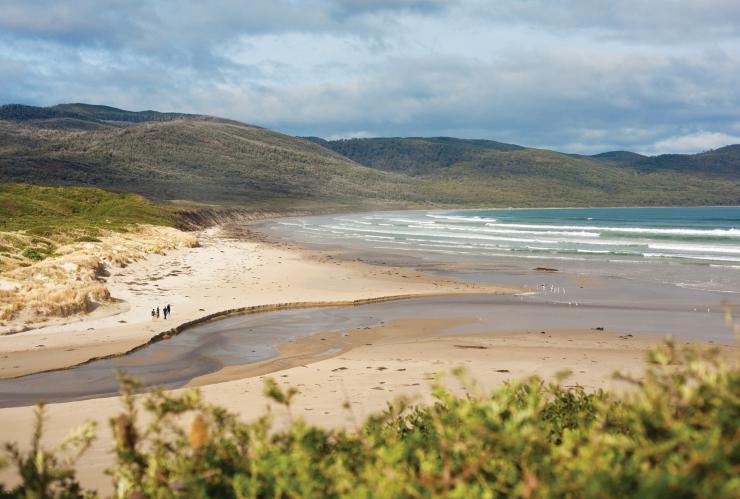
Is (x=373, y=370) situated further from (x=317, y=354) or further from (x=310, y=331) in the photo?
(x=310, y=331)

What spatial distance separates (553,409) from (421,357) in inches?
404

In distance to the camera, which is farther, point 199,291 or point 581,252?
point 581,252

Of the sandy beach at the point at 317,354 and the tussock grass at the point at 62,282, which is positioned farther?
the tussock grass at the point at 62,282

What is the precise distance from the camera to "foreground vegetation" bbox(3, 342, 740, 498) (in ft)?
11.4

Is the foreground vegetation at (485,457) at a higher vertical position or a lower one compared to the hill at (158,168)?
lower

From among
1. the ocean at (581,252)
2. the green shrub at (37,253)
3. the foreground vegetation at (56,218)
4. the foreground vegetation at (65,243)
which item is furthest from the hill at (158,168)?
the green shrub at (37,253)

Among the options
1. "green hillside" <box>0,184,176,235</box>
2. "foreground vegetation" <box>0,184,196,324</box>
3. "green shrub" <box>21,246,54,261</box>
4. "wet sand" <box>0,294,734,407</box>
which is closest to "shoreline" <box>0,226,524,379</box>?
"wet sand" <box>0,294,734,407</box>

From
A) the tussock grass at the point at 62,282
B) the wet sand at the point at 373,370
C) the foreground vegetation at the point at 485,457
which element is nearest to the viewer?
the foreground vegetation at the point at 485,457

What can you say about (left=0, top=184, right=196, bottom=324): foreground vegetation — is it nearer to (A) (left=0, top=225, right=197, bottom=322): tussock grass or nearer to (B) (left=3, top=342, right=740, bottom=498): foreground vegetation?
(A) (left=0, top=225, right=197, bottom=322): tussock grass

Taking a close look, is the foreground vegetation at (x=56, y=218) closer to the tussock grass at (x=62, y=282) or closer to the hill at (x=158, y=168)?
the tussock grass at (x=62, y=282)

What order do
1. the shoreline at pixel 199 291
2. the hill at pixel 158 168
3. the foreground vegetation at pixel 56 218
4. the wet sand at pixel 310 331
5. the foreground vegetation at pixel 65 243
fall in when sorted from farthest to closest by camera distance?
the hill at pixel 158 168 → the foreground vegetation at pixel 56 218 → the foreground vegetation at pixel 65 243 → the shoreline at pixel 199 291 → the wet sand at pixel 310 331

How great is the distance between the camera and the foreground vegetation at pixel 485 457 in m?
3.47

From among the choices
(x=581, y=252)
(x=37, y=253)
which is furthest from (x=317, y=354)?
(x=581, y=252)

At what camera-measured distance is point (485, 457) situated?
414 cm
